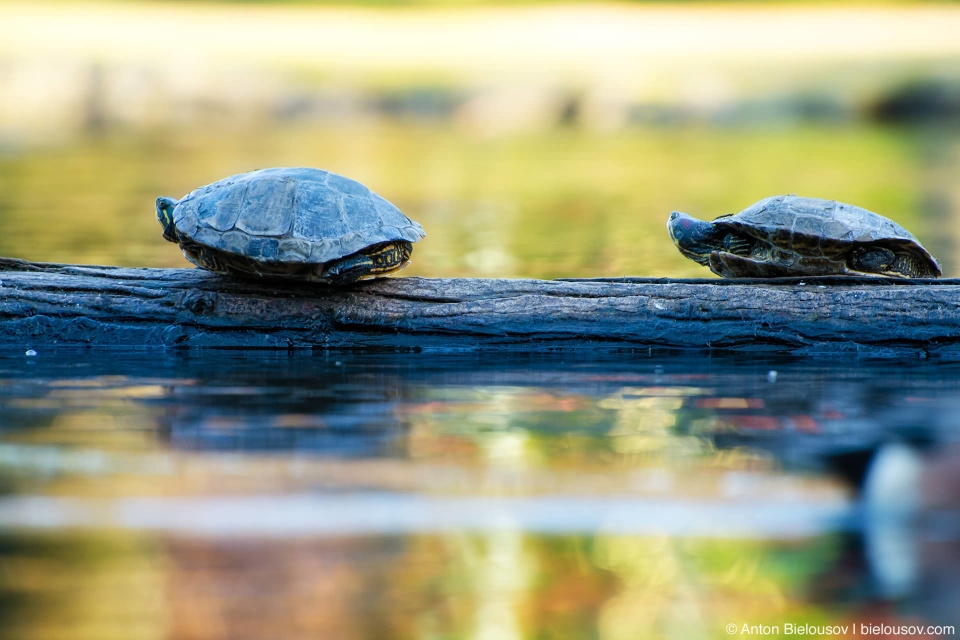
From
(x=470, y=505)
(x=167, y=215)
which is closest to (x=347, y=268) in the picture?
(x=167, y=215)

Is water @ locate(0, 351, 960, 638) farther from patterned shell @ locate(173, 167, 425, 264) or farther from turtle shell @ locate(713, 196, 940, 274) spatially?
turtle shell @ locate(713, 196, 940, 274)

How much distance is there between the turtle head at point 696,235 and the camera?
727 centimetres

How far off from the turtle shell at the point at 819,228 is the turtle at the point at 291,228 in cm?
237

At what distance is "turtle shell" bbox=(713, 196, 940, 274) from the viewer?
6.88m

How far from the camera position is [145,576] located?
3.25m

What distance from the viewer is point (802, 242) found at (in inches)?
273

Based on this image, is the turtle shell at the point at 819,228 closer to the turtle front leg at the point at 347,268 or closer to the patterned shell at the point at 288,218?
the patterned shell at the point at 288,218

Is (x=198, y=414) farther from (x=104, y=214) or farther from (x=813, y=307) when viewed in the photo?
(x=104, y=214)

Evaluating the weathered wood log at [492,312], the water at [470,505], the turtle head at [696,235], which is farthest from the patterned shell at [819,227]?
the water at [470,505]

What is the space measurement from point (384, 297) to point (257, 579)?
3.45m

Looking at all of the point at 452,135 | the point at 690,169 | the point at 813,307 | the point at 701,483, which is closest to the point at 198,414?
the point at 701,483

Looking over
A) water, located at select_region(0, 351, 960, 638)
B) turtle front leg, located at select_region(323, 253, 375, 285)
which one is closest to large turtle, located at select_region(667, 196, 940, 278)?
water, located at select_region(0, 351, 960, 638)

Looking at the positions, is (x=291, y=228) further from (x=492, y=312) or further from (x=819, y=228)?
(x=819, y=228)

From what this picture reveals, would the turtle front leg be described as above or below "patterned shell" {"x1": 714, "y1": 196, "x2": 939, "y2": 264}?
below
